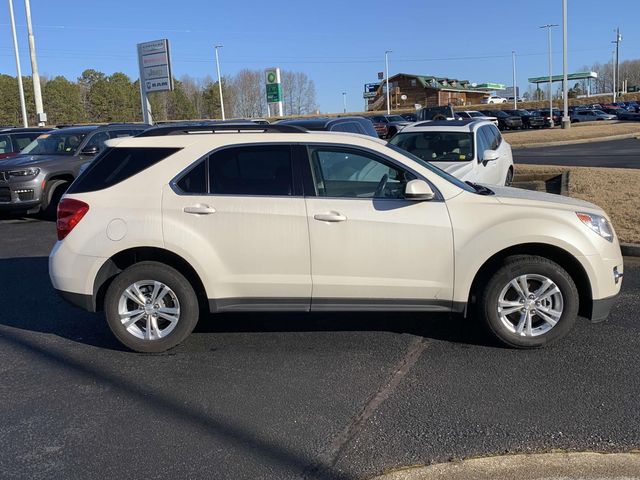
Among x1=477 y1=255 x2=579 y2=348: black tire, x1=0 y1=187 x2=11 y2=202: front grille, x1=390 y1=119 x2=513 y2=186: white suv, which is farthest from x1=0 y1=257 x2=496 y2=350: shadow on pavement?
x1=0 y1=187 x2=11 y2=202: front grille

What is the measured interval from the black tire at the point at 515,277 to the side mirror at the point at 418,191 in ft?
2.67

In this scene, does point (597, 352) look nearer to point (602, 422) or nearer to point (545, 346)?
point (545, 346)

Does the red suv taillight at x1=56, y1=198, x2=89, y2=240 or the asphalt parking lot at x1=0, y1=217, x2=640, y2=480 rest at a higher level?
the red suv taillight at x1=56, y1=198, x2=89, y2=240

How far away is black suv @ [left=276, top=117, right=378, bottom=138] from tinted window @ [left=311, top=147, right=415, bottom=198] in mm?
5446

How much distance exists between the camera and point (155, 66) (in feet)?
91.8

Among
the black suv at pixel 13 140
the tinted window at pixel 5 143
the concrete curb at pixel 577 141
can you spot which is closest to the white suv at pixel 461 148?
the black suv at pixel 13 140

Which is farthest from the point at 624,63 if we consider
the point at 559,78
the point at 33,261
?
the point at 33,261

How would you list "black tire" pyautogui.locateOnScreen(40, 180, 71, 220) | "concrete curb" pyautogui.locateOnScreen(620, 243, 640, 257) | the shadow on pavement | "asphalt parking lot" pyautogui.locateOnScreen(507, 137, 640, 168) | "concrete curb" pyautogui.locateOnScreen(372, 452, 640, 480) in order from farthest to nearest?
"asphalt parking lot" pyautogui.locateOnScreen(507, 137, 640, 168) → "black tire" pyautogui.locateOnScreen(40, 180, 71, 220) → "concrete curb" pyautogui.locateOnScreen(620, 243, 640, 257) → the shadow on pavement → "concrete curb" pyautogui.locateOnScreen(372, 452, 640, 480)

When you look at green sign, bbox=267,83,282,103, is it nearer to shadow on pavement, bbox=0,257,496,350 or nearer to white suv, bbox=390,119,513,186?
white suv, bbox=390,119,513,186

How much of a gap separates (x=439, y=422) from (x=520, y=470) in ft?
2.10

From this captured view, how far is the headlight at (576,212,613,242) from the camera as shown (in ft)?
15.8

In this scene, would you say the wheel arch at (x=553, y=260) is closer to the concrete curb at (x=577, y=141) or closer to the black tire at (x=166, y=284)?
the black tire at (x=166, y=284)

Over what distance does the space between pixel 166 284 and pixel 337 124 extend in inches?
288

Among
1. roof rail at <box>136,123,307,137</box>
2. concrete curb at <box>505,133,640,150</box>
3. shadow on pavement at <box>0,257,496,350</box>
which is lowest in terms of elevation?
shadow on pavement at <box>0,257,496,350</box>
